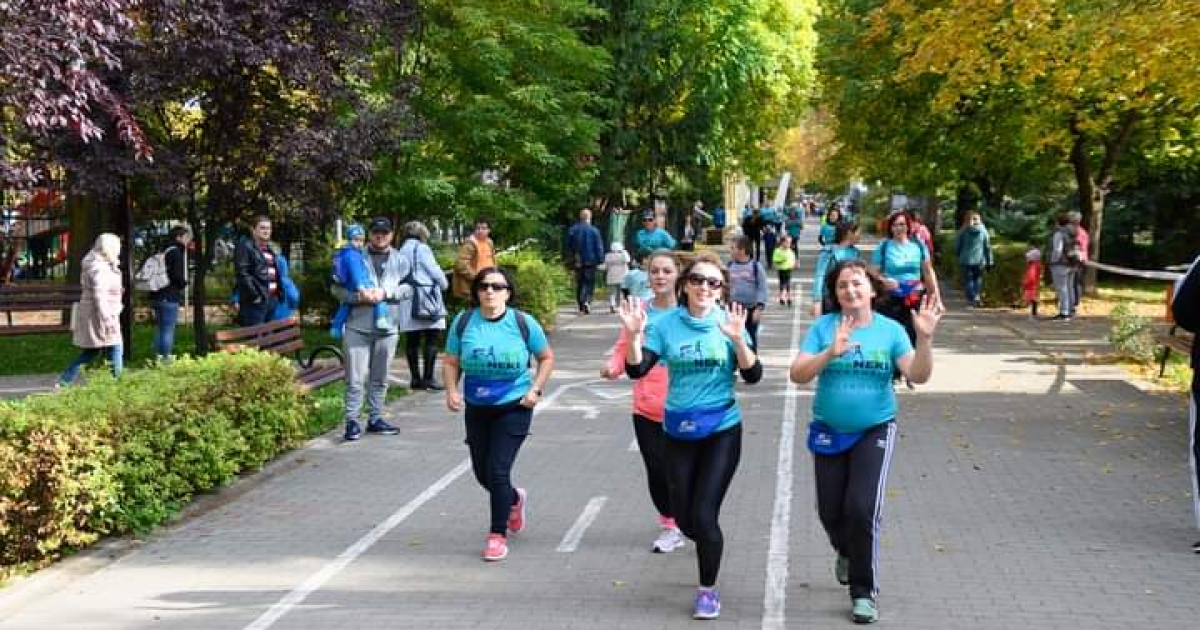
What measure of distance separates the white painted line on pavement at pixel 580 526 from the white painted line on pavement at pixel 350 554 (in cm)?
6

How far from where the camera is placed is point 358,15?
15.0m

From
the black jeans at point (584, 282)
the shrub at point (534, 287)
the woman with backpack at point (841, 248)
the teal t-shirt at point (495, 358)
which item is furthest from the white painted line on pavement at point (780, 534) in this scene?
the black jeans at point (584, 282)

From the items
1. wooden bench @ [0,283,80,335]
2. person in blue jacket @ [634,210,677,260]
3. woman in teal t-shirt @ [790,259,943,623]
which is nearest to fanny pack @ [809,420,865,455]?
woman in teal t-shirt @ [790,259,943,623]

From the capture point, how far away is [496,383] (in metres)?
7.67

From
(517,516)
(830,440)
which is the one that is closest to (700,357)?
(830,440)

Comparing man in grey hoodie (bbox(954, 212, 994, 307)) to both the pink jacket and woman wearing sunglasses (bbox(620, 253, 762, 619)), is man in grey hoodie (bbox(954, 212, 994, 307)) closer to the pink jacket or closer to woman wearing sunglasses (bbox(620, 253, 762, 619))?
the pink jacket

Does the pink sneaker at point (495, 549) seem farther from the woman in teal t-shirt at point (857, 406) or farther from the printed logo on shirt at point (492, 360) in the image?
the woman in teal t-shirt at point (857, 406)

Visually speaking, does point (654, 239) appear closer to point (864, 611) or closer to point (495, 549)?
point (495, 549)

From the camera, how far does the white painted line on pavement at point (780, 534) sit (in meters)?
6.46

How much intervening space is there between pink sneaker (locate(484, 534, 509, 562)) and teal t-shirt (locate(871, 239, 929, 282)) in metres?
7.06

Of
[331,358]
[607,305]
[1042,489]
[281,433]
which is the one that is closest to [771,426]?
[1042,489]

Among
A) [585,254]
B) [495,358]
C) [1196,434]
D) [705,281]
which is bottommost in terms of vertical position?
[1196,434]

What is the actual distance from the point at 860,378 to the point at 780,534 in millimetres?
2067

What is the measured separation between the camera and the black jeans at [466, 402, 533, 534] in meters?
7.63
